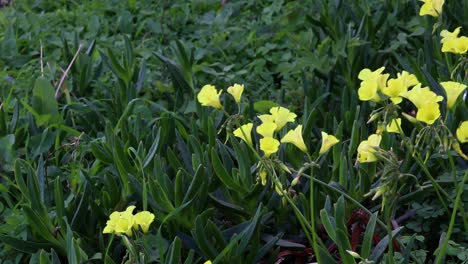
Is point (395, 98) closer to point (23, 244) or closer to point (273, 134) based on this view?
point (273, 134)

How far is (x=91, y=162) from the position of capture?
2.98m

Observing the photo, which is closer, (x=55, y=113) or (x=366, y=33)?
(x=55, y=113)

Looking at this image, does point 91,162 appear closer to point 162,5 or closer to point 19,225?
point 19,225

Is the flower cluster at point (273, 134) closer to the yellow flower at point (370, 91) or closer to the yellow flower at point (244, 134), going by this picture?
the yellow flower at point (244, 134)

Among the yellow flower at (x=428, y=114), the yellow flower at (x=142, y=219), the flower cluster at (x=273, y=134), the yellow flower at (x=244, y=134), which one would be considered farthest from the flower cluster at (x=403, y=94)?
Result: the yellow flower at (x=142, y=219)

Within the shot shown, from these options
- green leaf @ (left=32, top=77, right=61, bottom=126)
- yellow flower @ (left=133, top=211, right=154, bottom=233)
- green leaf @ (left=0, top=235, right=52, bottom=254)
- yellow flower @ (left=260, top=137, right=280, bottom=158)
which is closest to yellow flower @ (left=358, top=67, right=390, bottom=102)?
yellow flower @ (left=260, top=137, right=280, bottom=158)

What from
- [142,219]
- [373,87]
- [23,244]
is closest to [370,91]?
[373,87]

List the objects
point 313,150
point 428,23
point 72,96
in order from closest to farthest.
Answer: point 313,150 < point 428,23 < point 72,96

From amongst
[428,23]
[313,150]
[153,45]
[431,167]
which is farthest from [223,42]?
[431,167]

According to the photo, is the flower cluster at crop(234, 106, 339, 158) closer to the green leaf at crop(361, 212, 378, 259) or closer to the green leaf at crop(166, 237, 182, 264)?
the green leaf at crop(361, 212, 378, 259)

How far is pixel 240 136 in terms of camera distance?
1895 millimetres

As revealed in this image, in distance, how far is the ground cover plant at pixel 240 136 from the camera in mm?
1862

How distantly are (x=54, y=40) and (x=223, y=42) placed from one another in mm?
823

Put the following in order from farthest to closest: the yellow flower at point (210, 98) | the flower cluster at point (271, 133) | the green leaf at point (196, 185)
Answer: the green leaf at point (196, 185) → the yellow flower at point (210, 98) → the flower cluster at point (271, 133)
